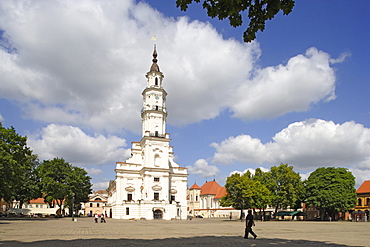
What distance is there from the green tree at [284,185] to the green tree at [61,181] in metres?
40.7

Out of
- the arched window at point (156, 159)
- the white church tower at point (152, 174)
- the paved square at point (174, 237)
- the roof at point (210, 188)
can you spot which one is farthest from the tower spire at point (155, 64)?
the roof at point (210, 188)

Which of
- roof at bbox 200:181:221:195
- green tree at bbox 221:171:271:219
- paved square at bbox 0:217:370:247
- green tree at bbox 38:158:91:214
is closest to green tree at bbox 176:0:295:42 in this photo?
paved square at bbox 0:217:370:247

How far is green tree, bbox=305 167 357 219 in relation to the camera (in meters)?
63.5

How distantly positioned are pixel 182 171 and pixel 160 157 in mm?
8158

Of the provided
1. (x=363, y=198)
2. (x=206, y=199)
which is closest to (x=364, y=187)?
(x=363, y=198)

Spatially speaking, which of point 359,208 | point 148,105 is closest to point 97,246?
point 148,105

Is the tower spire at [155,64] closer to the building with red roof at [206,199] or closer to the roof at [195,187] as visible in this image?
the building with red roof at [206,199]

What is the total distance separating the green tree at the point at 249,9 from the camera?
8.38 m

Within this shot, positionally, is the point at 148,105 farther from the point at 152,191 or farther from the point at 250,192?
the point at 250,192

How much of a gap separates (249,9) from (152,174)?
61.1 m

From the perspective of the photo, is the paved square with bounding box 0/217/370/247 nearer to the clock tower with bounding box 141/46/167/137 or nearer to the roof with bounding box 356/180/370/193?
the clock tower with bounding box 141/46/167/137

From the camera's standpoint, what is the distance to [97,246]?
14109mm

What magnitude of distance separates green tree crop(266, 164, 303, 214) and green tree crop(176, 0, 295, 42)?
58986mm

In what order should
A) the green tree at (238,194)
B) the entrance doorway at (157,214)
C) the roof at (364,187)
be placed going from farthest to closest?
the roof at (364,187) → the entrance doorway at (157,214) → the green tree at (238,194)
